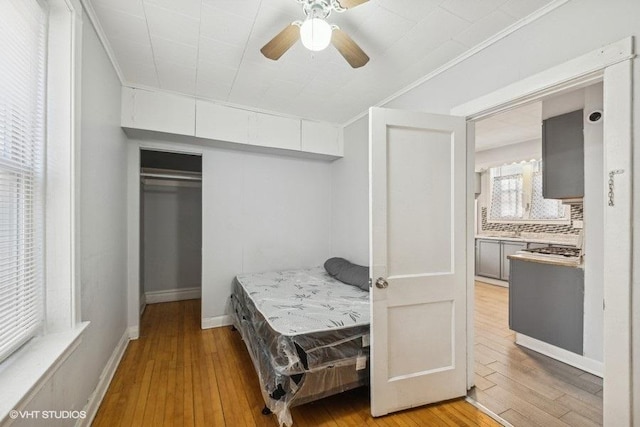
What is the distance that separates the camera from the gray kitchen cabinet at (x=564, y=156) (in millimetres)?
2621

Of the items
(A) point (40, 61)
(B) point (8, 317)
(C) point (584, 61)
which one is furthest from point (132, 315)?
(C) point (584, 61)

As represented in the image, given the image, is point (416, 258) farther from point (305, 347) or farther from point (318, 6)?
point (318, 6)

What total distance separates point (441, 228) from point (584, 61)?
1206 millimetres

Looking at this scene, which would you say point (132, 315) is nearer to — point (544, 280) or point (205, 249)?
point (205, 249)

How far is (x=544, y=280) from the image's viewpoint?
277 cm

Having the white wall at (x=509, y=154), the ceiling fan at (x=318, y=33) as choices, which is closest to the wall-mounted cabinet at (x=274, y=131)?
the ceiling fan at (x=318, y=33)

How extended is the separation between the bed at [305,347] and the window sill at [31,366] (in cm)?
109

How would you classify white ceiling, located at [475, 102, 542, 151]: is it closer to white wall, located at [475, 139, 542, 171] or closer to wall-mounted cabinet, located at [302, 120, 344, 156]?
white wall, located at [475, 139, 542, 171]

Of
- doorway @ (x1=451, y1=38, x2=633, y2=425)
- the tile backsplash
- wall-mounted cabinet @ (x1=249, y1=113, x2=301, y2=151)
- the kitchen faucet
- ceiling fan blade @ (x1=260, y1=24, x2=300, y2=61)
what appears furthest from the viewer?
the kitchen faucet

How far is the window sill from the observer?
0.96 metres

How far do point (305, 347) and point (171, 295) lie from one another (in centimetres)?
345

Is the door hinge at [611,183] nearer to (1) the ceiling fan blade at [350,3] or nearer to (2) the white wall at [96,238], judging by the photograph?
(1) the ceiling fan blade at [350,3]

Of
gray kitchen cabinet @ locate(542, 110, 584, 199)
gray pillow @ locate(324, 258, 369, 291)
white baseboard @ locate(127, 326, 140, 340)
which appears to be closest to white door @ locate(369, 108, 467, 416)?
gray pillow @ locate(324, 258, 369, 291)

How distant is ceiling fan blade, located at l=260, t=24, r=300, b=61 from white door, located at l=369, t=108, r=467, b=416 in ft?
2.24
